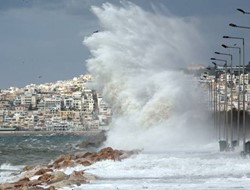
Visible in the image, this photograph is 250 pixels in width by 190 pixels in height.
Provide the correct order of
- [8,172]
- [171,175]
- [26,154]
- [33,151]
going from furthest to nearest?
[33,151] < [26,154] < [8,172] < [171,175]

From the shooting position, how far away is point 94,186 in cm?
2633

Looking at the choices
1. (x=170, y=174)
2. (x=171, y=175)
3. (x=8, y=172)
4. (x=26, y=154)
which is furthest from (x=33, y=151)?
(x=171, y=175)

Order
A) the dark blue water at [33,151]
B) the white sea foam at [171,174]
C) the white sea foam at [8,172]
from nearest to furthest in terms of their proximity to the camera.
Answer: the white sea foam at [171,174]
the white sea foam at [8,172]
the dark blue water at [33,151]

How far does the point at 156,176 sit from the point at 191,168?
3.21 meters

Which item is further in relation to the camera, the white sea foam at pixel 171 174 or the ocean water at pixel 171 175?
the white sea foam at pixel 171 174

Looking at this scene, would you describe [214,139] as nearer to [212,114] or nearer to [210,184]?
[212,114]

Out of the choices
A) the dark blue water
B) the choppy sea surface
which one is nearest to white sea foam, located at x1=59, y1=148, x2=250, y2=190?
the choppy sea surface

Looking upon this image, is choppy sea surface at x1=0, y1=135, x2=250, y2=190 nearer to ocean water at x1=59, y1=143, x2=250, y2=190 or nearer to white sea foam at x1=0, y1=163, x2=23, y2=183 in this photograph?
ocean water at x1=59, y1=143, x2=250, y2=190

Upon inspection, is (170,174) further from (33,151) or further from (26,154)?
(33,151)

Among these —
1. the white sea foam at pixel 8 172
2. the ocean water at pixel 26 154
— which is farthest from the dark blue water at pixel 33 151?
the white sea foam at pixel 8 172

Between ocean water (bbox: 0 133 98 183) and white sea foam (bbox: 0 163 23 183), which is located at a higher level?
ocean water (bbox: 0 133 98 183)

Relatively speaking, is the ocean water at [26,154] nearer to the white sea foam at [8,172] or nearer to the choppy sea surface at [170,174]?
the white sea foam at [8,172]

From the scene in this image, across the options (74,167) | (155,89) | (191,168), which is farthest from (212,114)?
(191,168)

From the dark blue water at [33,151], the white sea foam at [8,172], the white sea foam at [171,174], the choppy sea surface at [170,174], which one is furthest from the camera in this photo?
the dark blue water at [33,151]
